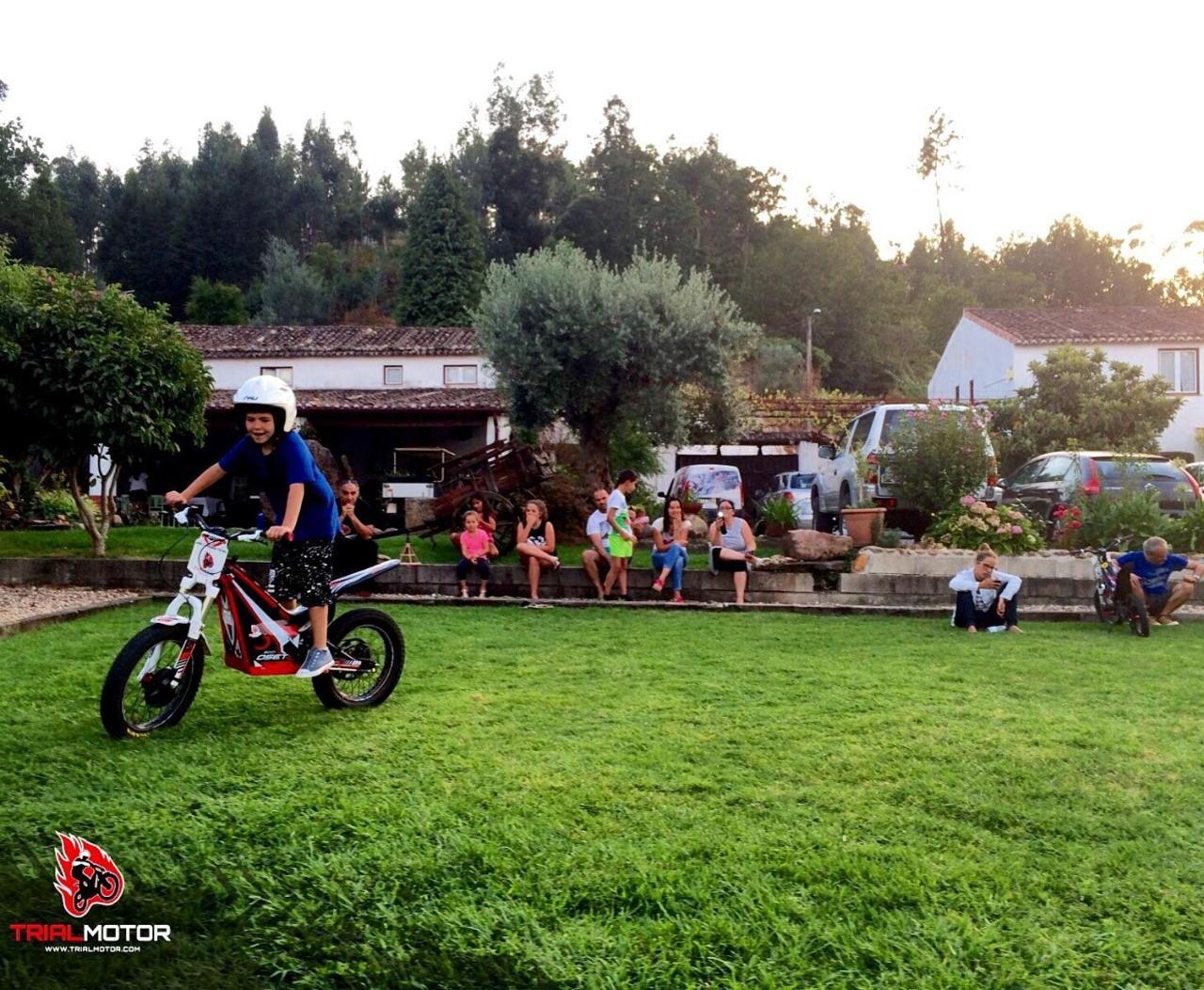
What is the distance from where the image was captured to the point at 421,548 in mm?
14969

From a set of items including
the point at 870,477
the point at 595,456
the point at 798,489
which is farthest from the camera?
the point at 798,489

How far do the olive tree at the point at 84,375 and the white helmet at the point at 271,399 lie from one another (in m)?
7.95

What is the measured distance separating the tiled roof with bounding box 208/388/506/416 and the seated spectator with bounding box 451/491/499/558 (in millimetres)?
14121

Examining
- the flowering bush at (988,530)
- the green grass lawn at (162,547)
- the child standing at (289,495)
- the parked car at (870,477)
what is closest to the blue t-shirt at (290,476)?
the child standing at (289,495)

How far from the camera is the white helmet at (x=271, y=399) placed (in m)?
5.50

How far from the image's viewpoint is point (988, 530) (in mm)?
13453

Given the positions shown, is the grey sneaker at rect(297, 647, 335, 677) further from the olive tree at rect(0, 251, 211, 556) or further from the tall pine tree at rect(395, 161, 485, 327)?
the tall pine tree at rect(395, 161, 485, 327)

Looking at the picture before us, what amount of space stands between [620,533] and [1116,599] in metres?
4.95

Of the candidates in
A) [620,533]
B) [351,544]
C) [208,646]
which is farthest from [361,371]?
[208,646]

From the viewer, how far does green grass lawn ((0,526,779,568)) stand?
14.0 metres

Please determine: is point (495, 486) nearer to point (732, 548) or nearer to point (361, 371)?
point (732, 548)

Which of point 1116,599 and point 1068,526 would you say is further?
point 1068,526

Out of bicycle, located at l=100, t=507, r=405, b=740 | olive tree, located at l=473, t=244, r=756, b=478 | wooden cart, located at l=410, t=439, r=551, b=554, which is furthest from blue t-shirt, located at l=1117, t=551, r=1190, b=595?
bicycle, located at l=100, t=507, r=405, b=740

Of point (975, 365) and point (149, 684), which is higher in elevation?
point (975, 365)
